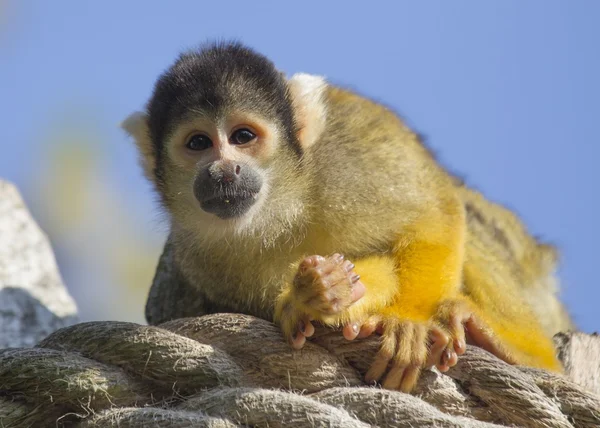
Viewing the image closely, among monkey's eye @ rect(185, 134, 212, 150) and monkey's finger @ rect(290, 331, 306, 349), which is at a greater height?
monkey's eye @ rect(185, 134, 212, 150)

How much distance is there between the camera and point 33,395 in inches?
83.7

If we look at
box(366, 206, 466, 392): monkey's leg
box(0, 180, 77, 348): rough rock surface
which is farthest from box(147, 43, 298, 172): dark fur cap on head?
box(0, 180, 77, 348): rough rock surface

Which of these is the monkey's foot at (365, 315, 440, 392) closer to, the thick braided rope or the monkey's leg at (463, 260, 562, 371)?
the thick braided rope

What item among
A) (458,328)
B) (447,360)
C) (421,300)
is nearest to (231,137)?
(421,300)

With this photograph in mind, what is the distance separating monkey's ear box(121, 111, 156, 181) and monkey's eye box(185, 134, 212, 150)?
1.05 ft

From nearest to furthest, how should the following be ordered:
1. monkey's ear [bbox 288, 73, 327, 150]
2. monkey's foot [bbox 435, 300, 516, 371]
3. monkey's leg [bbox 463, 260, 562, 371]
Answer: monkey's foot [bbox 435, 300, 516, 371], monkey's leg [bbox 463, 260, 562, 371], monkey's ear [bbox 288, 73, 327, 150]

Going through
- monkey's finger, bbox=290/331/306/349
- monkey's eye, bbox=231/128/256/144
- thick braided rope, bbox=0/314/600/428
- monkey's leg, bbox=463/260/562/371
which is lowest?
thick braided rope, bbox=0/314/600/428

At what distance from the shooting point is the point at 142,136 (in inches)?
160

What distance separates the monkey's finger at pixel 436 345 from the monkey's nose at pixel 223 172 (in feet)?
3.68

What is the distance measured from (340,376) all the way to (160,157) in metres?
1.87

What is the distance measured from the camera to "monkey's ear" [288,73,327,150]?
3816 mm

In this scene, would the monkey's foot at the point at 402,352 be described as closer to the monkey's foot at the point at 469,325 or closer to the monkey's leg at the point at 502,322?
the monkey's foot at the point at 469,325

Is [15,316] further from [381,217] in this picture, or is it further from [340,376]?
[340,376]

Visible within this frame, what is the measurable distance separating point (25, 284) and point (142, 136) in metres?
0.89
